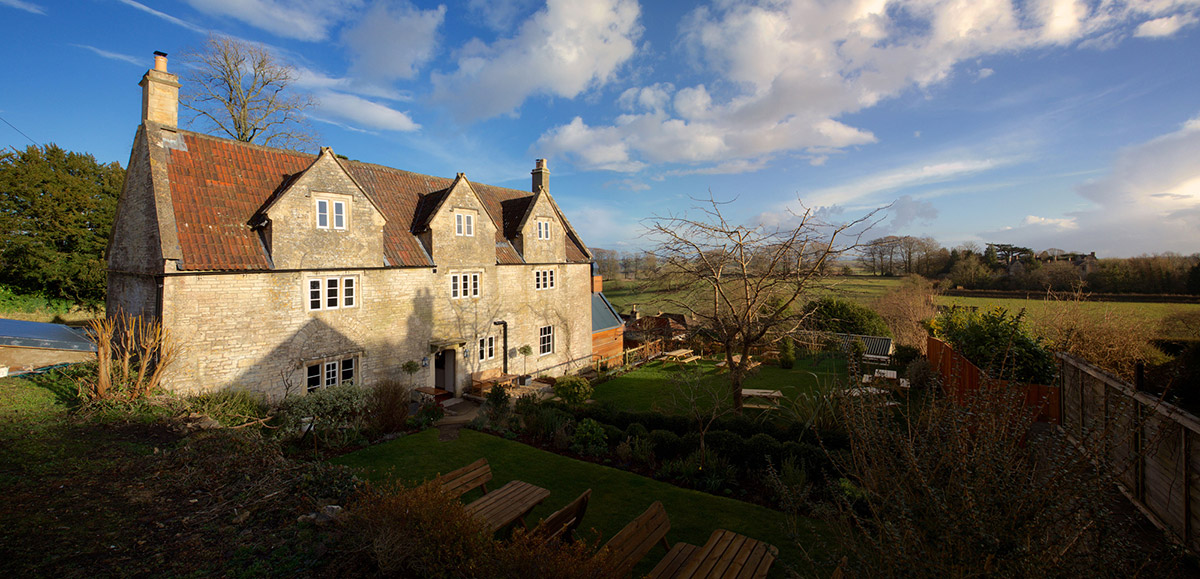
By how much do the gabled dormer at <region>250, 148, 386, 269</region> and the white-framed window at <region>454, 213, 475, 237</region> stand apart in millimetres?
3052

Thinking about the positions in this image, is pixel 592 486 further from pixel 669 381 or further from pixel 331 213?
pixel 331 213

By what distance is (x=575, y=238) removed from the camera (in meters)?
26.2

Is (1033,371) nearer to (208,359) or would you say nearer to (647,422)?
(647,422)

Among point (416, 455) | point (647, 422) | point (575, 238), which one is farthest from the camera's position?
point (575, 238)

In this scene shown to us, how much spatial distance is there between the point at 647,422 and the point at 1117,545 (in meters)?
10.0

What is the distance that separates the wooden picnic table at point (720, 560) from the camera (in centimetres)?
566

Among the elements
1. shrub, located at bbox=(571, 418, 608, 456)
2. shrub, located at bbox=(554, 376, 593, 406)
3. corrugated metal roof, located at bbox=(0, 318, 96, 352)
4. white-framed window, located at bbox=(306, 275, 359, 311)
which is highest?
white-framed window, located at bbox=(306, 275, 359, 311)

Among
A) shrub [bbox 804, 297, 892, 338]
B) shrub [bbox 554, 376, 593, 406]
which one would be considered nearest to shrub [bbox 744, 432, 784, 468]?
shrub [bbox 554, 376, 593, 406]

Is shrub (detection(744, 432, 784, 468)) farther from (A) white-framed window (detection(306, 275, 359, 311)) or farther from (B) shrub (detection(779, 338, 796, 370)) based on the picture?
(B) shrub (detection(779, 338, 796, 370))

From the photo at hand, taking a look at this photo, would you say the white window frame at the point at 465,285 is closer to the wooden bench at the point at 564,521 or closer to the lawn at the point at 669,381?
the lawn at the point at 669,381

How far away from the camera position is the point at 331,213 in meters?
15.6

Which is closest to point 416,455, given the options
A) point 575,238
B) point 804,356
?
point 575,238

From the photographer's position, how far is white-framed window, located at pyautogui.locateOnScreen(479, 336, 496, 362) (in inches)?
818

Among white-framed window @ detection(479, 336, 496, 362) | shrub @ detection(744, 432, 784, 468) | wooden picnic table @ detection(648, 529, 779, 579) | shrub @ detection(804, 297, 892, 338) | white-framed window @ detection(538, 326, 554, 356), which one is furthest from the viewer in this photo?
shrub @ detection(804, 297, 892, 338)
